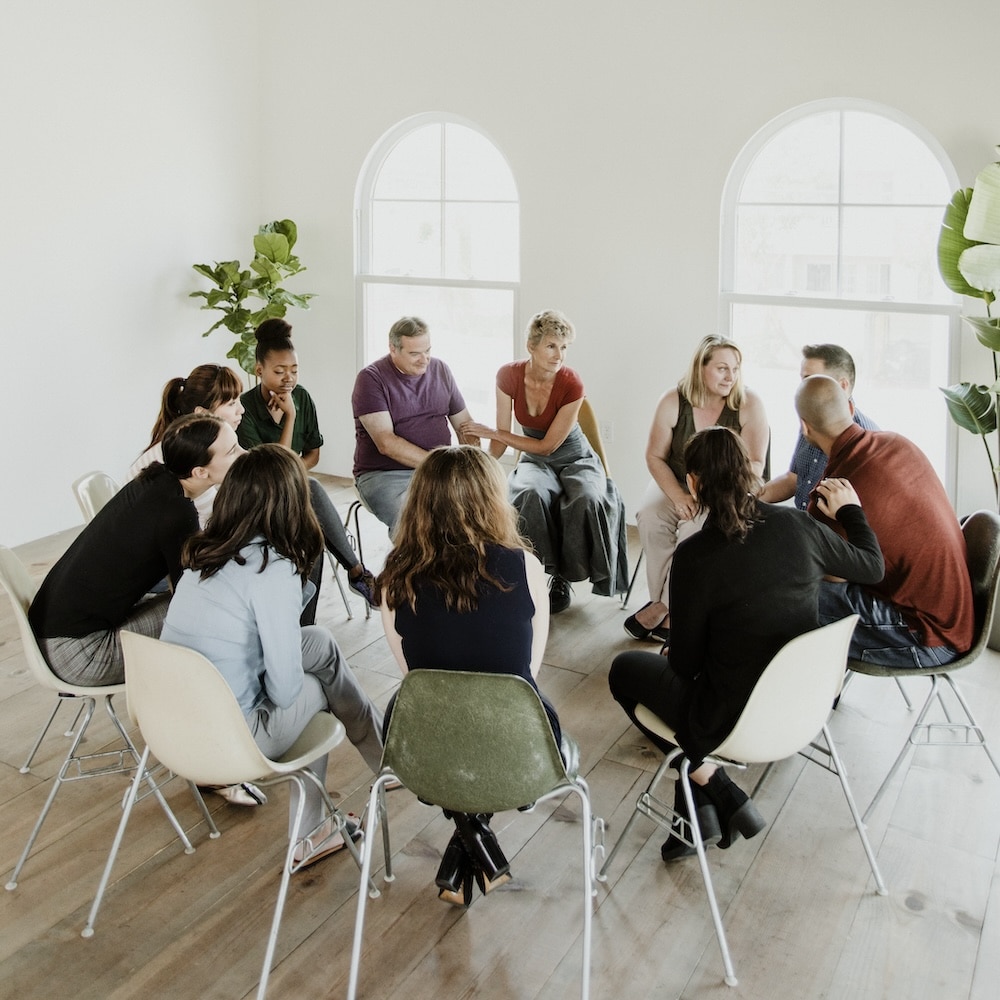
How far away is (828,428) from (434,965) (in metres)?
1.83

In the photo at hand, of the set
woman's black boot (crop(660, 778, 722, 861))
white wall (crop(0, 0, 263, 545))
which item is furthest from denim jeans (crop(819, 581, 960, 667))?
white wall (crop(0, 0, 263, 545))

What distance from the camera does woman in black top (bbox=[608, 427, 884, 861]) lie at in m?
2.60

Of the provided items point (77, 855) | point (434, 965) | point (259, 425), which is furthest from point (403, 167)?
point (434, 965)

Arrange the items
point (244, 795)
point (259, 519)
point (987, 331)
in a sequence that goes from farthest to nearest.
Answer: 1. point (987, 331)
2. point (244, 795)
3. point (259, 519)

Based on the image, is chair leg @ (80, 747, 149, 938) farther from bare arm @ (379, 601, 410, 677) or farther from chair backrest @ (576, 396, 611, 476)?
chair backrest @ (576, 396, 611, 476)

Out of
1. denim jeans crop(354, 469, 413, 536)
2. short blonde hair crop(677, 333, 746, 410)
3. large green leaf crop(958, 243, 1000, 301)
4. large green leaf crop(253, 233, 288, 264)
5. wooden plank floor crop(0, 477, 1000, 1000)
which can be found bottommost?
wooden plank floor crop(0, 477, 1000, 1000)

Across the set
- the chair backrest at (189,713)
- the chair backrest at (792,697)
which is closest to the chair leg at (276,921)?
the chair backrest at (189,713)

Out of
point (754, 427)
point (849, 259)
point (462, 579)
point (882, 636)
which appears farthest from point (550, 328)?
point (462, 579)

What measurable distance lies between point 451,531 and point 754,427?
7.22 ft

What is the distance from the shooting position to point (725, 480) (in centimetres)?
269

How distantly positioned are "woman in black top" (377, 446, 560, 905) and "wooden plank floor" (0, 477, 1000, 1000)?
1.84ft

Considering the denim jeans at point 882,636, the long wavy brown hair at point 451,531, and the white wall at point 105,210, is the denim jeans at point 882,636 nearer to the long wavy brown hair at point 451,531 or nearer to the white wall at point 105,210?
the long wavy brown hair at point 451,531

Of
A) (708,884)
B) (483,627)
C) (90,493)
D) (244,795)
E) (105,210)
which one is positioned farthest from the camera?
(105,210)

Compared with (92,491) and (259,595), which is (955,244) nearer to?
(259,595)
